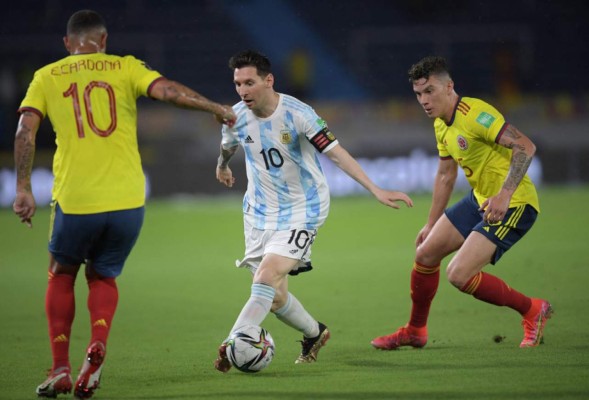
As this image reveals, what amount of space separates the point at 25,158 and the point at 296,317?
87.5 inches

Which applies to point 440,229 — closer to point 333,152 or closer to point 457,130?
point 457,130

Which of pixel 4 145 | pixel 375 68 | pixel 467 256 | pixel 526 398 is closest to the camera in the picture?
pixel 526 398

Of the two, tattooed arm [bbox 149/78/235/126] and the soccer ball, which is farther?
the soccer ball

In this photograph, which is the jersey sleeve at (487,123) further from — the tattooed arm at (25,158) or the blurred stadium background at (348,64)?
the blurred stadium background at (348,64)

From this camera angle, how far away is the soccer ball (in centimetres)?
605

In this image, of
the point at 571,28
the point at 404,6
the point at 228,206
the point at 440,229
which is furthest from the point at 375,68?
the point at 440,229

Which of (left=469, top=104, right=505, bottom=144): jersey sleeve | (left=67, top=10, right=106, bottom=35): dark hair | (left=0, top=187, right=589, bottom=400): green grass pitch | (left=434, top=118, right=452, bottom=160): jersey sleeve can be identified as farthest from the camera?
(left=434, top=118, right=452, bottom=160): jersey sleeve

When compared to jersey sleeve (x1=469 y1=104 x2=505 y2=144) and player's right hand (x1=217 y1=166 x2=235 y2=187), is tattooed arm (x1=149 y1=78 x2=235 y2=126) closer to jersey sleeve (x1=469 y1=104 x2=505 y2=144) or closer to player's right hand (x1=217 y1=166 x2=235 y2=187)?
player's right hand (x1=217 y1=166 x2=235 y2=187)

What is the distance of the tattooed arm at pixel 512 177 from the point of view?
6.57 meters

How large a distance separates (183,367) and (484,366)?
6.41 ft

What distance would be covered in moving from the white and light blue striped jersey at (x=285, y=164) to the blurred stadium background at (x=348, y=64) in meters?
13.6

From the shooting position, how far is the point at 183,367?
6.62 metres

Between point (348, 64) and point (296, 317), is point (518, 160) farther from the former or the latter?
point (348, 64)

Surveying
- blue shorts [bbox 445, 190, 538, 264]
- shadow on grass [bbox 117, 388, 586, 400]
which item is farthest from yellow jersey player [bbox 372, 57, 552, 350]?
shadow on grass [bbox 117, 388, 586, 400]
